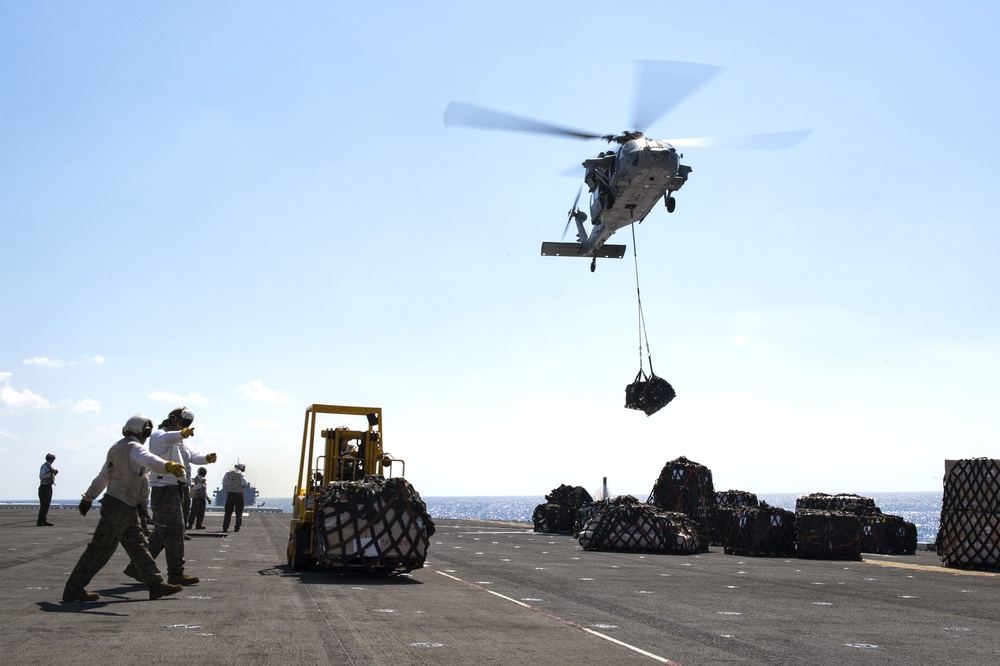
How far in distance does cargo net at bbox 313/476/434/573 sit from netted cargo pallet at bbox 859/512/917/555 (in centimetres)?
2010

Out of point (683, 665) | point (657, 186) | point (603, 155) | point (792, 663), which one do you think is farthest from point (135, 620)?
point (603, 155)

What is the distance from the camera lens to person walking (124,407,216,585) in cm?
1242

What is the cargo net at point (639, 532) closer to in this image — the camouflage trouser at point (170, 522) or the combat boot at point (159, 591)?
the camouflage trouser at point (170, 522)

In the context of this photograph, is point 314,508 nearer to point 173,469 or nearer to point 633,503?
point 173,469

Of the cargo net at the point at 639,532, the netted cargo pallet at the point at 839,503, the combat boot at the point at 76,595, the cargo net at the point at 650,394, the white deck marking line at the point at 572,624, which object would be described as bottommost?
the white deck marking line at the point at 572,624

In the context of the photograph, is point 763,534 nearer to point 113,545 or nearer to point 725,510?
point 725,510

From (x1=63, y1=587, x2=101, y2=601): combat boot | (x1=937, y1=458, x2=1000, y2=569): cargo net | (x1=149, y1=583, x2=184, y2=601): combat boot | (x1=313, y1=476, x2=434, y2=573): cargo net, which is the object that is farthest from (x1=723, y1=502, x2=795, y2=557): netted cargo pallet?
(x1=63, y1=587, x2=101, y2=601): combat boot

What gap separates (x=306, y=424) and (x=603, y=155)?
1656 centimetres

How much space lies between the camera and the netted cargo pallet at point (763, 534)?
82.2 ft

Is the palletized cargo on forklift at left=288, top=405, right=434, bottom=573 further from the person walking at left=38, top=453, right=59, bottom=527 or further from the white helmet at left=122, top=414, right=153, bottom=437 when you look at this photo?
the person walking at left=38, top=453, right=59, bottom=527

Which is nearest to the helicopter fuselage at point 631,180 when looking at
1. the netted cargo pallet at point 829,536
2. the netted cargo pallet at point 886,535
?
the netted cargo pallet at point 829,536

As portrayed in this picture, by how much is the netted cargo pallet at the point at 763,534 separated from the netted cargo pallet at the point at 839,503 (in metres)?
5.93

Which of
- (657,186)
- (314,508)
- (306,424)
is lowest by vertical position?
(314,508)

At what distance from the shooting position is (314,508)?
15203 millimetres
